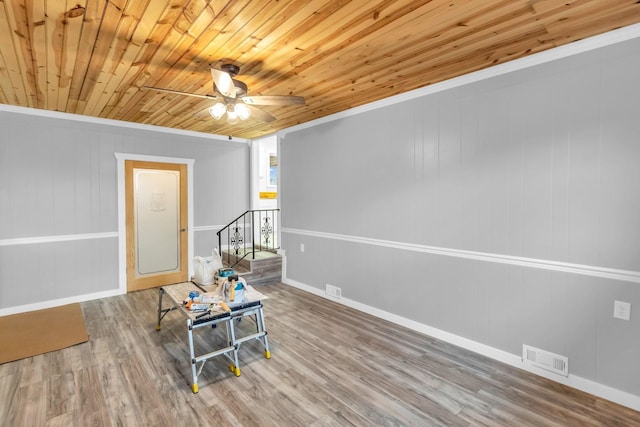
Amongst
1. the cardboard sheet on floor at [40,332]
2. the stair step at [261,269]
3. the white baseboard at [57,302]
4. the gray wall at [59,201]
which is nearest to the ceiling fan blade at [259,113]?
the stair step at [261,269]

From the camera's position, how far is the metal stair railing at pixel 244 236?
5652 mm

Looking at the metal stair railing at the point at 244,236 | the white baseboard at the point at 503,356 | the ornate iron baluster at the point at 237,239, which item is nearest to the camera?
the white baseboard at the point at 503,356

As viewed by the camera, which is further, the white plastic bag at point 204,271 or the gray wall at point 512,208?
the white plastic bag at point 204,271

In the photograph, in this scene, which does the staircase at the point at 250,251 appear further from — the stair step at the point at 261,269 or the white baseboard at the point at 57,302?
the white baseboard at the point at 57,302

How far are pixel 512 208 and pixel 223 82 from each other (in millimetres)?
2697

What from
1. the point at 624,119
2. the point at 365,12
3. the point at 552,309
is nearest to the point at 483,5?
the point at 365,12

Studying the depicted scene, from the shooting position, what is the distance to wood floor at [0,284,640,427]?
2.20 meters

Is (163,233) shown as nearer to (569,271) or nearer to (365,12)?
(365,12)

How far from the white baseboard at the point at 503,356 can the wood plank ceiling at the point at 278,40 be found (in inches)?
105

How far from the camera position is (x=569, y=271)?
2529 mm

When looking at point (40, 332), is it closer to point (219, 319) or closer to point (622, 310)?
point (219, 319)

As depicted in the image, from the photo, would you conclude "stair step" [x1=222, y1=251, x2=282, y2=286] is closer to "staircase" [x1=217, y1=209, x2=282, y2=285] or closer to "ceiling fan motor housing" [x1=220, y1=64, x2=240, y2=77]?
"staircase" [x1=217, y1=209, x2=282, y2=285]

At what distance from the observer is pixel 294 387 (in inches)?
100

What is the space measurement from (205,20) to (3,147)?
388 centimetres
